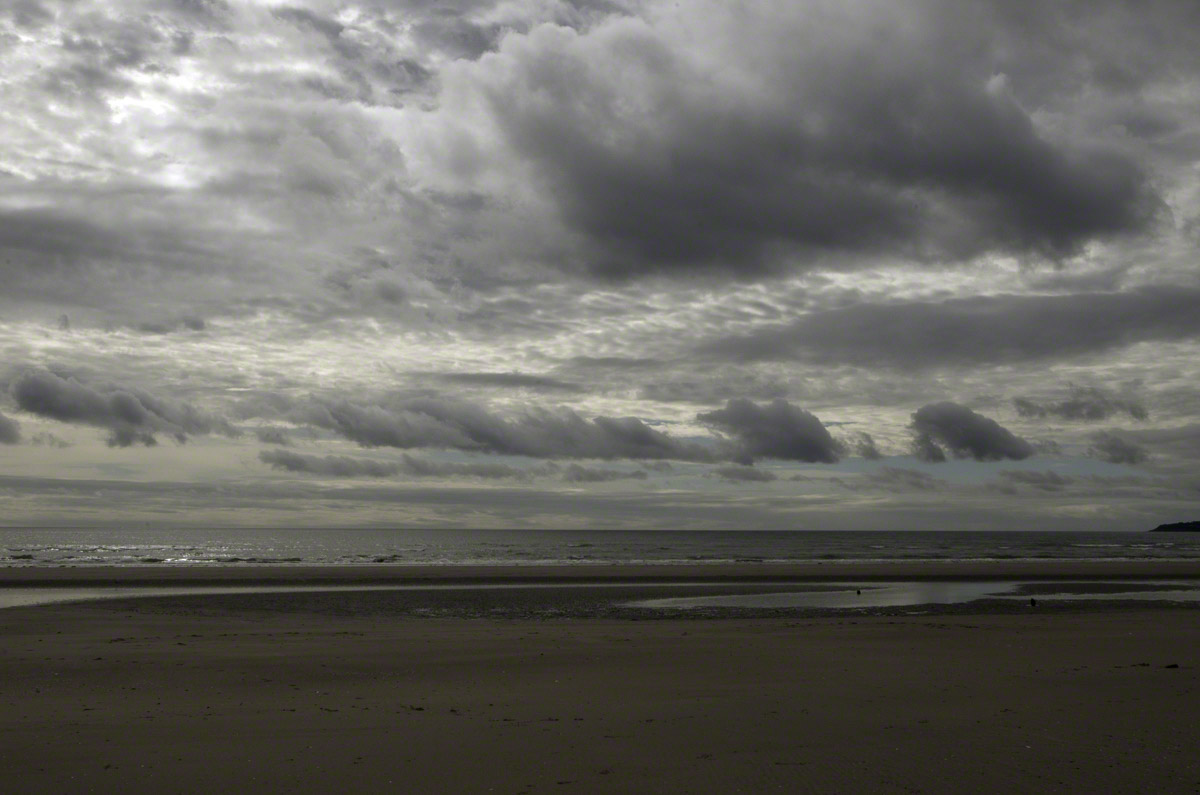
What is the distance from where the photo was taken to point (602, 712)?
9.87 metres

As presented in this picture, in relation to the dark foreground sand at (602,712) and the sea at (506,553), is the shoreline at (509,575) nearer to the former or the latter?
the sea at (506,553)

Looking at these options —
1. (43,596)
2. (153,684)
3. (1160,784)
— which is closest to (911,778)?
(1160,784)

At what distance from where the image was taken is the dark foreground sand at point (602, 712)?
287 inches

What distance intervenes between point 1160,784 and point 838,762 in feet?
8.77

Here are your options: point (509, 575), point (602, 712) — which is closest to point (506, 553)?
point (509, 575)

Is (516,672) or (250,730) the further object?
(516,672)

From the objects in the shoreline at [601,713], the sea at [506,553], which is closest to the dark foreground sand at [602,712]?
the shoreline at [601,713]

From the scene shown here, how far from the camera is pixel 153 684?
1188cm

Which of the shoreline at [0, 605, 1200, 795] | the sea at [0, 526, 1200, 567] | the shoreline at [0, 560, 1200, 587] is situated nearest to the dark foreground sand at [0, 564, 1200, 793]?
the shoreline at [0, 605, 1200, 795]

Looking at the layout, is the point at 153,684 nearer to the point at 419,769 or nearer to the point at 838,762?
the point at 419,769

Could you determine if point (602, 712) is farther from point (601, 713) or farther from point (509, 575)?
point (509, 575)

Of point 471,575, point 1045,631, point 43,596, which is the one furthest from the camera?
point 471,575

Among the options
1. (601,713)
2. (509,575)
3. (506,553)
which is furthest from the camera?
(506,553)

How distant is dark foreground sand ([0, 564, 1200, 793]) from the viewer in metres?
7.30
